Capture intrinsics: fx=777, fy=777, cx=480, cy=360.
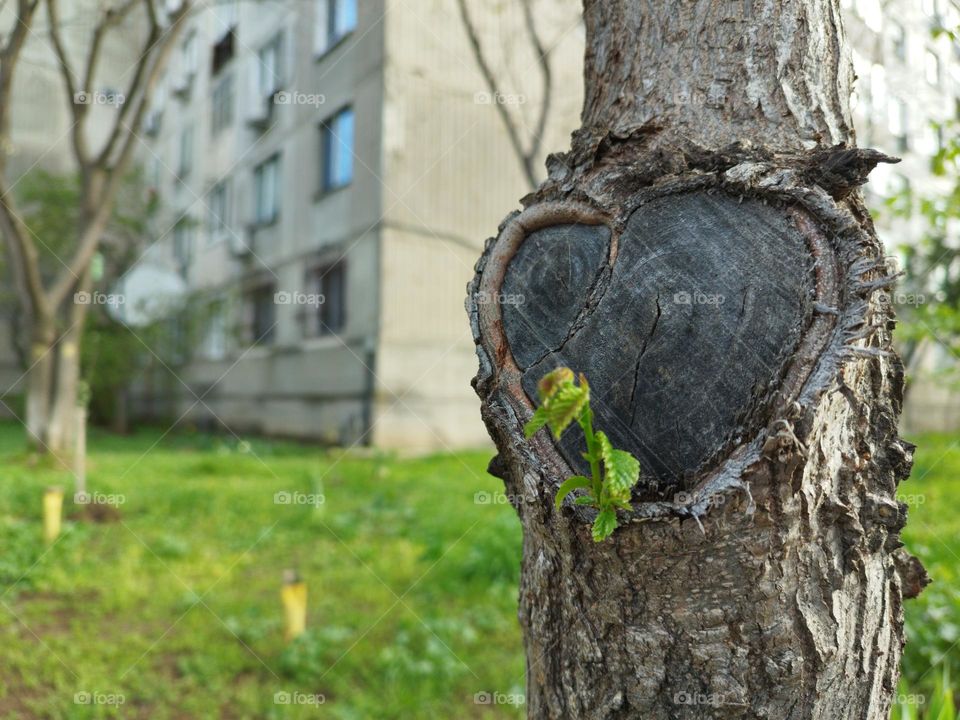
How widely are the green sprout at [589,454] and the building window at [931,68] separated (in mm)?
11187

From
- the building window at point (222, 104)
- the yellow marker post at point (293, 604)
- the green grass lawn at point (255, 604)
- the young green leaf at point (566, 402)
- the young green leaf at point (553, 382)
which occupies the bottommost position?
→ the green grass lawn at point (255, 604)

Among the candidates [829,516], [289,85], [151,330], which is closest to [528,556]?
[829,516]

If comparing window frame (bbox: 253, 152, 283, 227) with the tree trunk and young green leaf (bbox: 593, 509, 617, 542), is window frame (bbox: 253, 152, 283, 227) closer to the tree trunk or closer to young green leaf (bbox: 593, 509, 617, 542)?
the tree trunk

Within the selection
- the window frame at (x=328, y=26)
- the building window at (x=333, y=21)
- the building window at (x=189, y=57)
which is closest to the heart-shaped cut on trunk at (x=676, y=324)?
the building window at (x=333, y=21)

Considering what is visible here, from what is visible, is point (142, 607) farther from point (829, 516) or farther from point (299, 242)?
point (299, 242)

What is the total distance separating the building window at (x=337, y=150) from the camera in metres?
11.3

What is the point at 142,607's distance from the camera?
4.13 m

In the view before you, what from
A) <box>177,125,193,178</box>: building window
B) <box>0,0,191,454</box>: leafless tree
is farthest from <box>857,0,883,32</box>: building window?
<box>177,125,193,178</box>: building window

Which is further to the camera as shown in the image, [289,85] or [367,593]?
[289,85]

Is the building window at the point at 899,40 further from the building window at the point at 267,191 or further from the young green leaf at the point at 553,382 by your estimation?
the young green leaf at the point at 553,382

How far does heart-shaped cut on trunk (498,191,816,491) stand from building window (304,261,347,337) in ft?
33.5

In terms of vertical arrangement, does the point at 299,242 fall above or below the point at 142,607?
above

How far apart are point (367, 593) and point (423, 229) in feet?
24.0

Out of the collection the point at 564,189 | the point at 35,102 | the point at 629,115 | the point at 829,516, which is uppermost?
the point at 35,102
